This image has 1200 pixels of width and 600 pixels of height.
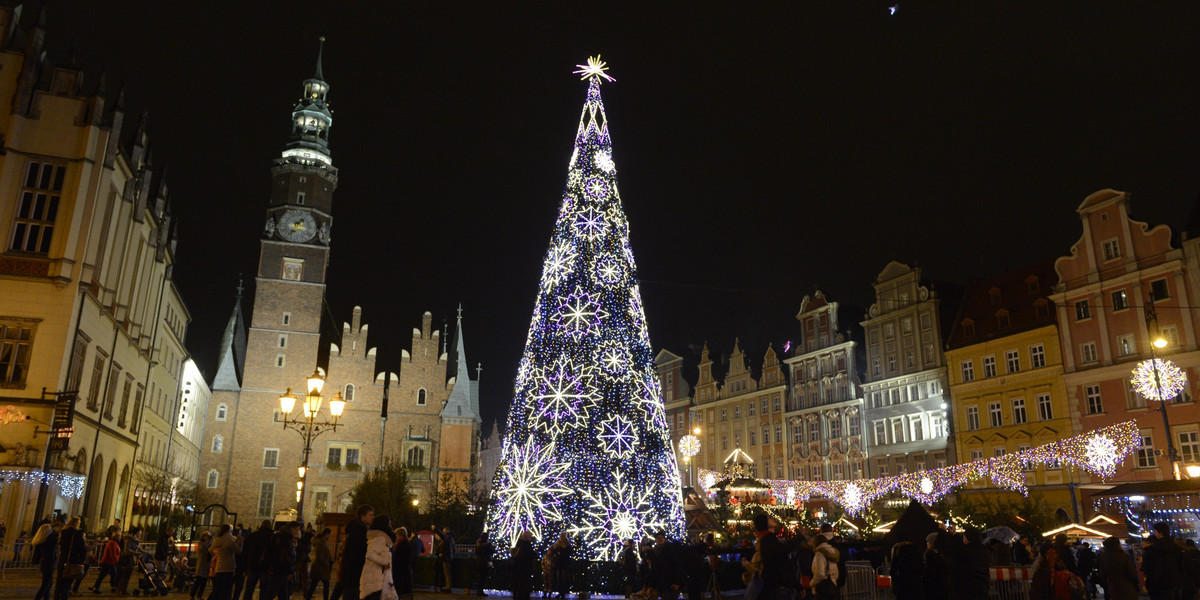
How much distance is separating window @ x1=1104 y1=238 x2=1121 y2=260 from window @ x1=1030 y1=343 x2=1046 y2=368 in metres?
5.09

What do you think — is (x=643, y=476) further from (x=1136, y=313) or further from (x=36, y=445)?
(x=1136, y=313)

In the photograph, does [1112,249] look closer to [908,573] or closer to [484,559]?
[484,559]

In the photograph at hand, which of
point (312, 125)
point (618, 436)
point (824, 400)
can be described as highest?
point (312, 125)

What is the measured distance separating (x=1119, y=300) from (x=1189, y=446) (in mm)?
7025

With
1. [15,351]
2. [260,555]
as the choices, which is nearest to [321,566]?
[260,555]

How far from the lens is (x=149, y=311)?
1307 inches

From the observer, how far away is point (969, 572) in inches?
349

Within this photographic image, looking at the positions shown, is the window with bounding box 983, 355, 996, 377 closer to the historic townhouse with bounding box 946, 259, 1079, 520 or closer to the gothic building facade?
the historic townhouse with bounding box 946, 259, 1079, 520

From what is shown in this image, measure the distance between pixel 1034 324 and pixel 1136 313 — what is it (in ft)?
16.2

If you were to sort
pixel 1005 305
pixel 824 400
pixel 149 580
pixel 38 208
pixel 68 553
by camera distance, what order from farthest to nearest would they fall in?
1. pixel 824 400
2. pixel 1005 305
3. pixel 38 208
4. pixel 149 580
5. pixel 68 553

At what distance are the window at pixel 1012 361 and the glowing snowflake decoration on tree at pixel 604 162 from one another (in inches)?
1141

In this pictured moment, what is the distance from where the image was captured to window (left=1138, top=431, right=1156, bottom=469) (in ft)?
104

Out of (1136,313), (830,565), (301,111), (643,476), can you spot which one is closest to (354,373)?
(301,111)

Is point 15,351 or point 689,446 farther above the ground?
point 15,351
